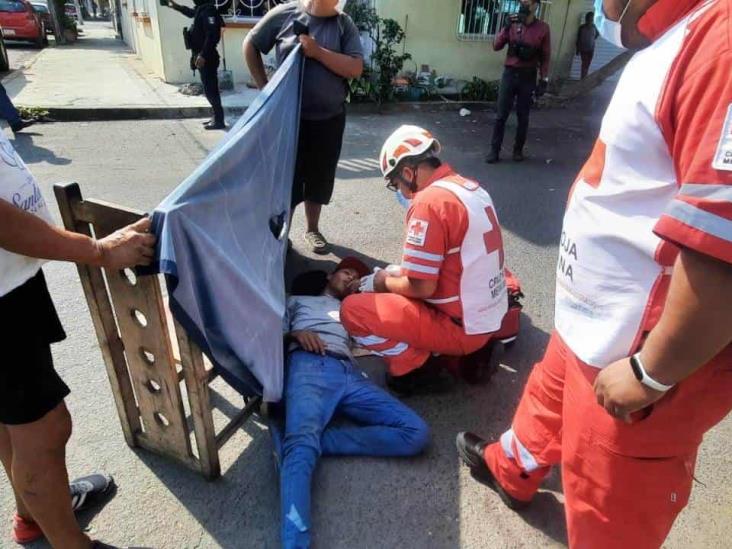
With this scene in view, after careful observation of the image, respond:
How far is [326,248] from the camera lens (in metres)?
4.06

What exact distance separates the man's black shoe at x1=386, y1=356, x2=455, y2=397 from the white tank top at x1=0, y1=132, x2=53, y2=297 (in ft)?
5.43

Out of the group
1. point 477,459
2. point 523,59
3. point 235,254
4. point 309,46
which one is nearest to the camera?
point 235,254

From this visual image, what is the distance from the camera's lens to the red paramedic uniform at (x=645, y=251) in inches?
Answer: 35.1

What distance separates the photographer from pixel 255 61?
361cm

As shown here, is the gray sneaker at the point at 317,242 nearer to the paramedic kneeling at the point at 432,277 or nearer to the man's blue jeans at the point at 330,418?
the paramedic kneeling at the point at 432,277

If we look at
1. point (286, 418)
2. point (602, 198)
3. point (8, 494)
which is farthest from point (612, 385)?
point (8, 494)

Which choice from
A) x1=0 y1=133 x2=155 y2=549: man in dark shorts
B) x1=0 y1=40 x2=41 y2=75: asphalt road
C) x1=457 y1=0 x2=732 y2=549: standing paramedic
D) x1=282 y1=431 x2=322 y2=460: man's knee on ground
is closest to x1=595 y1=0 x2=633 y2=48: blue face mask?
x1=457 y1=0 x2=732 y2=549: standing paramedic

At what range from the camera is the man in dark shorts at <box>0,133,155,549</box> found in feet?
4.32

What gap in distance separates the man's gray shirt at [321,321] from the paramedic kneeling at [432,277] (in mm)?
69

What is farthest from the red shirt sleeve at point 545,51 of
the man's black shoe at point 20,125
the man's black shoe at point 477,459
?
the man's black shoe at point 20,125

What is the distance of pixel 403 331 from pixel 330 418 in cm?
52

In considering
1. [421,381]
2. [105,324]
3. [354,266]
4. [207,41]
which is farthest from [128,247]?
[207,41]

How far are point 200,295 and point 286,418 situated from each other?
2.35ft

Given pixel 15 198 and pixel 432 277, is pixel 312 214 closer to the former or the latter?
pixel 432 277
